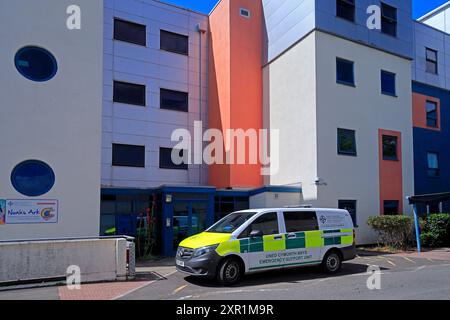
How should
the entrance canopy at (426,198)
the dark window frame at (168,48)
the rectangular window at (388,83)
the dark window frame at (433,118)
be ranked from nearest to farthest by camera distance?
the entrance canopy at (426,198) < the rectangular window at (388,83) < the dark window frame at (168,48) < the dark window frame at (433,118)

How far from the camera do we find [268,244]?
10.0m

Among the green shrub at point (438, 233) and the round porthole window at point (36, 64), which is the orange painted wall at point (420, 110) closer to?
the green shrub at point (438, 233)

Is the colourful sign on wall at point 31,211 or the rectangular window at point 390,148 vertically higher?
the rectangular window at point 390,148

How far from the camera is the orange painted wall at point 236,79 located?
19.5 meters

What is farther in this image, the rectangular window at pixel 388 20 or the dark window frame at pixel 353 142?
the rectangular window at pixel 388 20

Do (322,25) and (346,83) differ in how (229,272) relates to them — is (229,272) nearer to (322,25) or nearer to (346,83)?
(346,83)

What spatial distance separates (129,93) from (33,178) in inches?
307

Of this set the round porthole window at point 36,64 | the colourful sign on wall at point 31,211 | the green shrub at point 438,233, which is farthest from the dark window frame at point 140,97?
the green shrub at point 438,233

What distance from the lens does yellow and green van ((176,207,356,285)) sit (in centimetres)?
935

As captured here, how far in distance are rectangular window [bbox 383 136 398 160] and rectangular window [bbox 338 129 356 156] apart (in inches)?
78.7

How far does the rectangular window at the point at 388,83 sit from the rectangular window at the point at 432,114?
3.17 meters

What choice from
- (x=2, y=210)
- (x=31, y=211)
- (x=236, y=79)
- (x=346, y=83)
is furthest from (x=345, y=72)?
Answer: (x=2, y=210)
